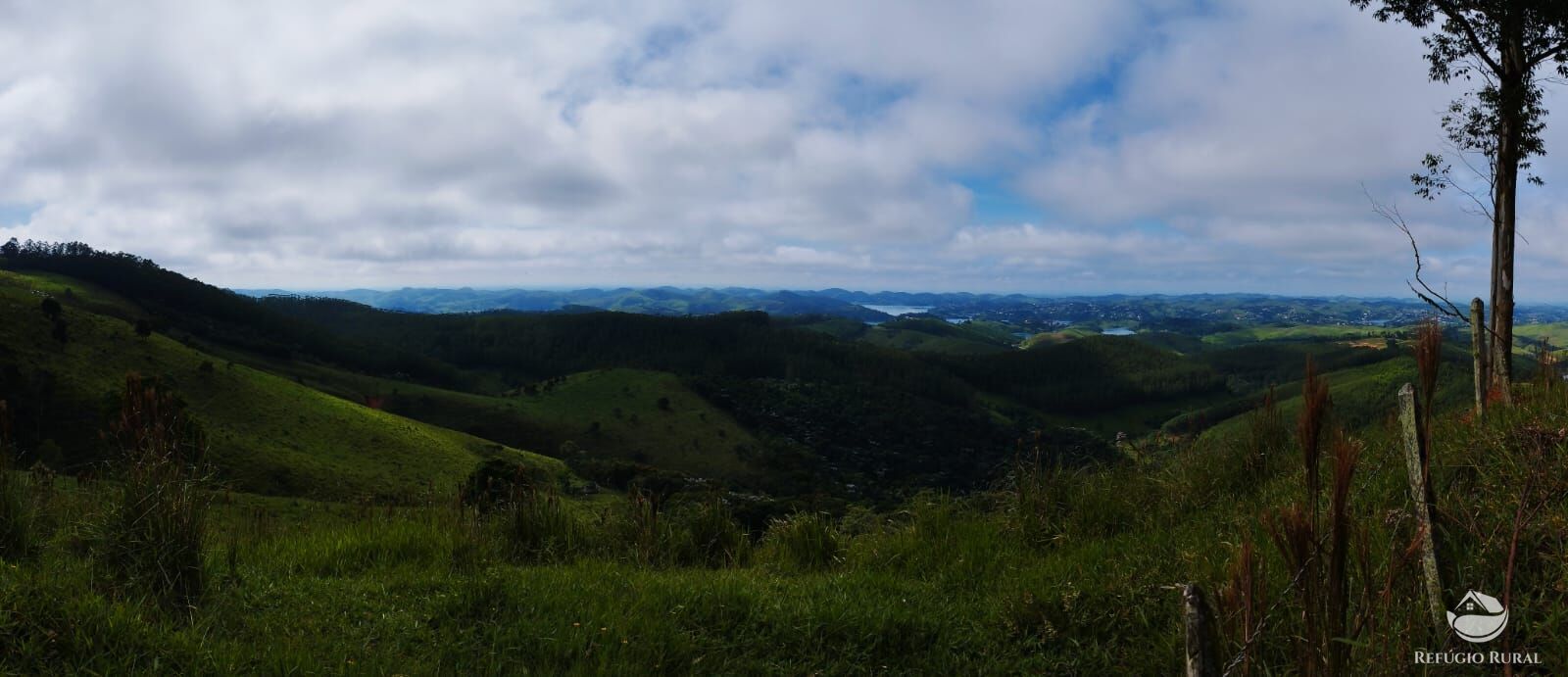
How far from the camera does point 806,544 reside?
23.4 ft

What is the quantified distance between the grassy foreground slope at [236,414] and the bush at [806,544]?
196ft

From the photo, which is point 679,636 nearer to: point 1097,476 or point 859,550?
point 859,550

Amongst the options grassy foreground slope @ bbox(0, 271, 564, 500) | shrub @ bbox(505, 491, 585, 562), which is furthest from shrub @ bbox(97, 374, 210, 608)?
grassy foreground slope @ bbox(0, 271, 564, 500)

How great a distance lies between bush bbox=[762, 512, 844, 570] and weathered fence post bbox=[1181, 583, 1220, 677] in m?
4.96

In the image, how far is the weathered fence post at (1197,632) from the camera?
191 centimetres

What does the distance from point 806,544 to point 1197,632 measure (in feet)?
17.9

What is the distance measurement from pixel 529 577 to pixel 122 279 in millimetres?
219072

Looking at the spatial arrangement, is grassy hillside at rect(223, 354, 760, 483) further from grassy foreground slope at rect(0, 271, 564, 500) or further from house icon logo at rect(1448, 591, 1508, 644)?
house icon logo at rect(1448, 591, 1508, 644)

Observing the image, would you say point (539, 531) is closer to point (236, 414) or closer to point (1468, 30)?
point (1468, 30)

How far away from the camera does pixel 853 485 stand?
96375 millimetres

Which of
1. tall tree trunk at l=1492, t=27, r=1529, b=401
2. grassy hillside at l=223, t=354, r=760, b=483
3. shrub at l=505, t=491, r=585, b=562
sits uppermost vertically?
tall tree trunk at l=1492, t=27, r=1529, b=401

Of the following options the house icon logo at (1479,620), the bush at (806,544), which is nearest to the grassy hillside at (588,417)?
the bush at (806,544)

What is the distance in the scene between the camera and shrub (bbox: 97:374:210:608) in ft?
14.4

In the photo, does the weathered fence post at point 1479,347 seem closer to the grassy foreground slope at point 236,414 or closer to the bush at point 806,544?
the bush at point 806,544
